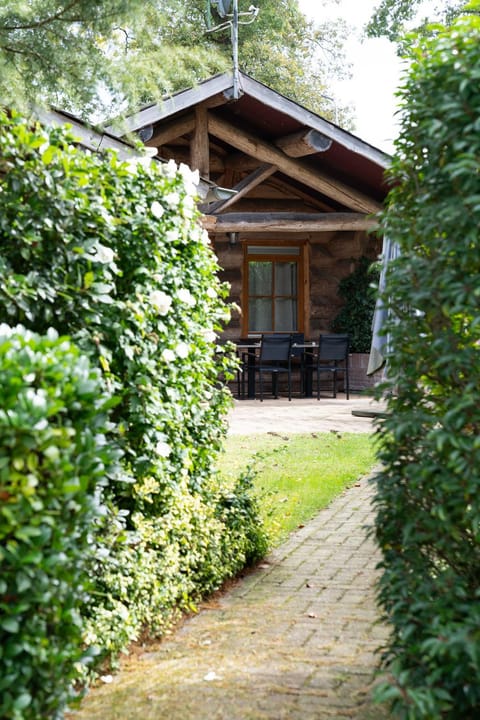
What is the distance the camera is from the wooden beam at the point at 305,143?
38.6 ft

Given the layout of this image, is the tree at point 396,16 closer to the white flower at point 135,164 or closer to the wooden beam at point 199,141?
the wooden beam at point 199,141

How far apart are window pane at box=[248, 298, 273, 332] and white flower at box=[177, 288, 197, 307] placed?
11307mm

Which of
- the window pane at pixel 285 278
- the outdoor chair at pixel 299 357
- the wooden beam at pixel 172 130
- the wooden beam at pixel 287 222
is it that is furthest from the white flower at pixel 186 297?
the window pane at pixel 285 278

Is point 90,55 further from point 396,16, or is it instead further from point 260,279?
point 396,16

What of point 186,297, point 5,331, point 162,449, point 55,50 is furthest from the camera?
point 55,50

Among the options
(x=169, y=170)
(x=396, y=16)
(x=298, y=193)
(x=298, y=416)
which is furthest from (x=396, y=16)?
(x=169, y=170)

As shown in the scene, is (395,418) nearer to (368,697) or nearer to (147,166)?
(368,697)

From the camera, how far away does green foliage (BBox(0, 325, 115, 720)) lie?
2.17m

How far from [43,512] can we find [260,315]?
13.2 m

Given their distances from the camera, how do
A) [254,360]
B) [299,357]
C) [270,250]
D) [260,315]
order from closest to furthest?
[254,360] → [299,357] → [270,250] → [260,315]

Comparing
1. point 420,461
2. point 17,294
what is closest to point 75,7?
point 17,294

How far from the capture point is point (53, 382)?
2.38m

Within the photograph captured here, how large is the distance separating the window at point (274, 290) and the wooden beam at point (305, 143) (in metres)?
3.06

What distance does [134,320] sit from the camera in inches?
134
